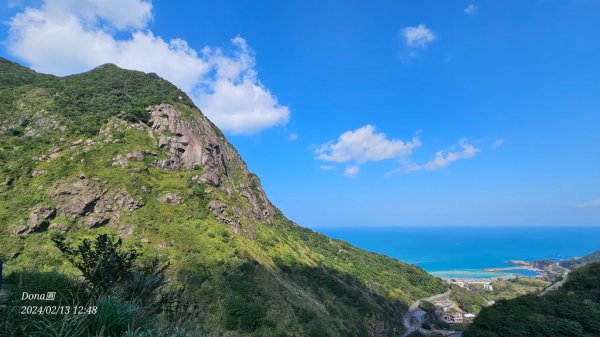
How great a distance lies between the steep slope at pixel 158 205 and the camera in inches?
1398

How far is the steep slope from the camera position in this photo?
35500mm

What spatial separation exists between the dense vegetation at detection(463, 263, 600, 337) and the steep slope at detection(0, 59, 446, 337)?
54.6ft

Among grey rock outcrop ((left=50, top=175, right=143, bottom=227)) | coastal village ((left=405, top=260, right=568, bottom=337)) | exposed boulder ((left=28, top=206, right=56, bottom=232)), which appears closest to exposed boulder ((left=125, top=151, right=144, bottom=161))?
grey rock outcrop ((left=50, top=175, right=143, bottom=227))

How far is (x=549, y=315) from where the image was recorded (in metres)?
35.8

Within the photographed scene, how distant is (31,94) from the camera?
59.0 m

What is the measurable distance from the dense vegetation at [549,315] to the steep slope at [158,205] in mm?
16641

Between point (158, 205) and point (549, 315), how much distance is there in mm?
51390

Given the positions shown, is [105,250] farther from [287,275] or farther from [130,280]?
[287,275]

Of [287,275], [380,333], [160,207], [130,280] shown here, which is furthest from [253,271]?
[130,280]

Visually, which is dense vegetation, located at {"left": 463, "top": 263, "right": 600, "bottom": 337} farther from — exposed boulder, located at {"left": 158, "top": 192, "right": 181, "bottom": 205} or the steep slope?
exposed boulder, located at {"left": 158, "top": 192, "right": 181, "bottom": 205}

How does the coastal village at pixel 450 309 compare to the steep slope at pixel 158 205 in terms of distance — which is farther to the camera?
the coastal village at pixel 450 309

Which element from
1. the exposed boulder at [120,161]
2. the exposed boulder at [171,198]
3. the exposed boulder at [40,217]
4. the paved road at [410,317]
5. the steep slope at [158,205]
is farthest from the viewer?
the paved road at [410,317]

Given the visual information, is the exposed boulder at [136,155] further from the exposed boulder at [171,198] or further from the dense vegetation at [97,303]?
the dense vegetation at [97,303]

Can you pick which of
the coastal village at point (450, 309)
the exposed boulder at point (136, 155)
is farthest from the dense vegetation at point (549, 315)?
the exposed boulder at point (136, 155)
